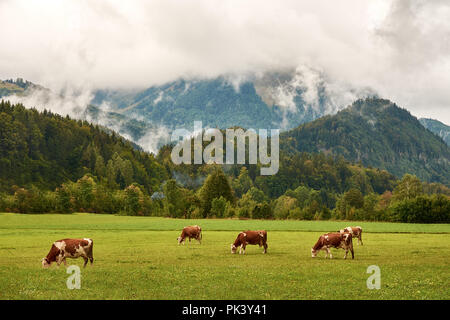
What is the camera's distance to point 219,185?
15988 centimetres

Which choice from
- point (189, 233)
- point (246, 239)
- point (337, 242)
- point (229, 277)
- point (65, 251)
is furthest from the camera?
point (189, 233)

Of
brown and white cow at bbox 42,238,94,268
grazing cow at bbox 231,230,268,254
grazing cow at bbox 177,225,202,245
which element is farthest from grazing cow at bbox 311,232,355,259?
grazing cow at bbox 177,225,202,245

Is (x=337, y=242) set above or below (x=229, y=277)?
above

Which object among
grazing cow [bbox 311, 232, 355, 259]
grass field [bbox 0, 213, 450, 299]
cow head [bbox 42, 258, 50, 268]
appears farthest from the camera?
grazing cow [bbox 311, 232, 355, 259]

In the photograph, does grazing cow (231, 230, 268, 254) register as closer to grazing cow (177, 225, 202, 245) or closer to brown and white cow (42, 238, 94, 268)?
grazing cow (177, 225, 202, 245)

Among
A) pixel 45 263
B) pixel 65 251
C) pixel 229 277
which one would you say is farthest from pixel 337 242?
pixel 45 263

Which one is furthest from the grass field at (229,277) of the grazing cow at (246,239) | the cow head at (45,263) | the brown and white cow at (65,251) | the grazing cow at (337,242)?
the grazing cow at (246,239)

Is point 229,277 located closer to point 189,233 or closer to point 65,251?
point 65,251

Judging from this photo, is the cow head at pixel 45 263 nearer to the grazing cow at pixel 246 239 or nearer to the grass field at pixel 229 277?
the grass field at pixel 229 277

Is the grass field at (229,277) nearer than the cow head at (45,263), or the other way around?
the grass field at (229,277)

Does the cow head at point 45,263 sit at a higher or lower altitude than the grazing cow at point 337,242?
lower

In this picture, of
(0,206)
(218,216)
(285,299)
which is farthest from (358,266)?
(0,206)

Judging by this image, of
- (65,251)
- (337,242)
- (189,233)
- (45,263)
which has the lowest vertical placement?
(45,263)

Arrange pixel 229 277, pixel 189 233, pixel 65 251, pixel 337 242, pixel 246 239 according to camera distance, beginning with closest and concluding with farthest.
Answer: pixel 229 277 < pixel 65 251 < pixel 337 242 < pixel 246 239 < pixel 189 233
